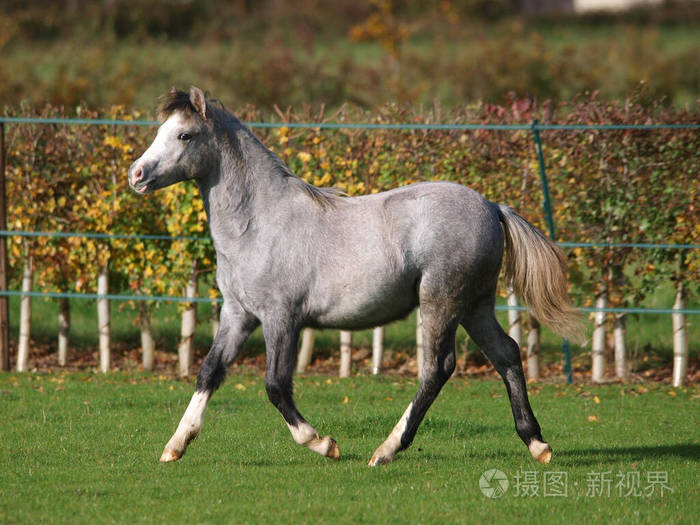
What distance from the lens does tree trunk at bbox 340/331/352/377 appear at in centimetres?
997

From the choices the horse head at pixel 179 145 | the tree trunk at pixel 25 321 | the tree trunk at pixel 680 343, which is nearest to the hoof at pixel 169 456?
the horse head at pixel 179 145

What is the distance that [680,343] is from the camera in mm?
9594

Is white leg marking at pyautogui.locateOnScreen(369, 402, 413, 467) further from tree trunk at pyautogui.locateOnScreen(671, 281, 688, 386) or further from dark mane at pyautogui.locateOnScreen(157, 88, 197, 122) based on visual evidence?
tree trunk at pyautogui.locateOnScreen(671, 281, 688, 386)

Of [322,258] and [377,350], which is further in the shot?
[377,350]

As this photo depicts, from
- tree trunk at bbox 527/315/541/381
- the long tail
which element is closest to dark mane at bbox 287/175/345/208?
the long tail

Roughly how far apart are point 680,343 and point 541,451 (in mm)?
4047

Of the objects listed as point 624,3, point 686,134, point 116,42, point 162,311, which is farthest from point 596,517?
point 624,3

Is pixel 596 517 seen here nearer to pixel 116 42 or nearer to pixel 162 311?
pixel 162 311

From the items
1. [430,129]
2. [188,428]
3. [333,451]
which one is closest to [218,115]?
[188,428]

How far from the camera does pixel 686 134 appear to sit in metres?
9.25

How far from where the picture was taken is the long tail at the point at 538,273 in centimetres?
620

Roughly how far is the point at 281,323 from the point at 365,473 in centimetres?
99

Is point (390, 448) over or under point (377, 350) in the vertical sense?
under

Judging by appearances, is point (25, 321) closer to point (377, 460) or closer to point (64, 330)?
point (64, 330)
